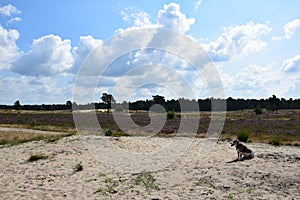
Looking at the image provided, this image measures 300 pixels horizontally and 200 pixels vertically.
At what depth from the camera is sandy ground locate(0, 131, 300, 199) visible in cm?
1029

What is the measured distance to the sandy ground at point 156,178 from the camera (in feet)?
33.8

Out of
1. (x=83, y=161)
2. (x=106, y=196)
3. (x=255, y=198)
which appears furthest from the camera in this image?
(x=83, y=161)

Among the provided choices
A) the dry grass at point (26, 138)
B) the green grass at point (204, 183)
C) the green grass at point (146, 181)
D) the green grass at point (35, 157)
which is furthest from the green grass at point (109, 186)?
the dry grass at point (26, 138)

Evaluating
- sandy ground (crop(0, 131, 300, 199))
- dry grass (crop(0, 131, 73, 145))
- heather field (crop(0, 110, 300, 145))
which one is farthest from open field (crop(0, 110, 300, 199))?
heather field (crop(0, 110, 300, 145))

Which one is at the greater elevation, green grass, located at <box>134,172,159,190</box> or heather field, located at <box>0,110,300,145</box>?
heather field, located at <box>0,110,300,145</box>

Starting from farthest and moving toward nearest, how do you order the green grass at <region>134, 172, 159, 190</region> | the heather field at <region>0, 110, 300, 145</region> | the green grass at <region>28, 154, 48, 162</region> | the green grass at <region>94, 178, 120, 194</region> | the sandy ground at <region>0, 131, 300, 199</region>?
the heather field at <region>0, 110, 300, 145</region>
the green grass at <region>28, 154, 48, 162</region>
the green grass at <region>134, 172, 159, 190</region>
the green grass at <region>94, 178, 120, 194</region>
the sandy ground at <region>0, 131, 300, 199</region>

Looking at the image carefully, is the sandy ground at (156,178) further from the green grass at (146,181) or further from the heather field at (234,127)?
the heather field at (234,127)

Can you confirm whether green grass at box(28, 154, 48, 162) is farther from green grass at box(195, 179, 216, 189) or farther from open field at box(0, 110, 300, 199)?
green grass at box(195, 179, 216, 189)

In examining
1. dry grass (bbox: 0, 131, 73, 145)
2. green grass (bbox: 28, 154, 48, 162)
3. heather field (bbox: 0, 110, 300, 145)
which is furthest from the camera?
heather field (bbox: 0, 110, 300, 145)

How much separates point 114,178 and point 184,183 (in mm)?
2794

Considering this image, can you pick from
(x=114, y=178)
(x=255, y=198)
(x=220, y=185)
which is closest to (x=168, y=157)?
(x=114, y=178)

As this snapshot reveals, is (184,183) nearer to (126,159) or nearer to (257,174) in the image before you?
(257,174)

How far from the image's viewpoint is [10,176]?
1384 cm

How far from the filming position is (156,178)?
12.3 m
